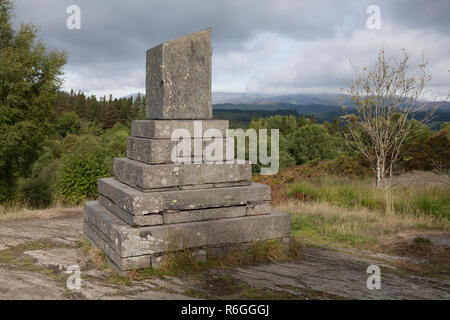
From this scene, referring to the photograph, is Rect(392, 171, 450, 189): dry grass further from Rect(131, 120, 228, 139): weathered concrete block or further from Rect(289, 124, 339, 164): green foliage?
Rect(289, 124, 339, 164): green foliage

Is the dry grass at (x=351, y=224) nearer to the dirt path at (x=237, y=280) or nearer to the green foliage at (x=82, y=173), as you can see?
the dirt path at (x=237, y=280)

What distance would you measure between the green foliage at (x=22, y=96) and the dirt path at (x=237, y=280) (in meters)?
13.8

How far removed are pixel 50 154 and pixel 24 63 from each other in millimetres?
26450

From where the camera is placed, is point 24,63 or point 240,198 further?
point 24,63

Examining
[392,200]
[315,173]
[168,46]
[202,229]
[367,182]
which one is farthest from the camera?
[315,173]

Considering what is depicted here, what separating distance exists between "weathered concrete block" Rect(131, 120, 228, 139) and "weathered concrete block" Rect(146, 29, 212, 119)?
0.17 metres

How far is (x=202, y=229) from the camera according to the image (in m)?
4.86

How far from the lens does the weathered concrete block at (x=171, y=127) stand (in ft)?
16.7

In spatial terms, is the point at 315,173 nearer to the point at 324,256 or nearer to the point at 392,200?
the point at 392,200

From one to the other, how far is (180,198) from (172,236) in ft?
1.63

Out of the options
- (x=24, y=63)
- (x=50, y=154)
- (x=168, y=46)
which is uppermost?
(x=24, y=63)

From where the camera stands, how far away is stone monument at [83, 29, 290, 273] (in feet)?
15.2
